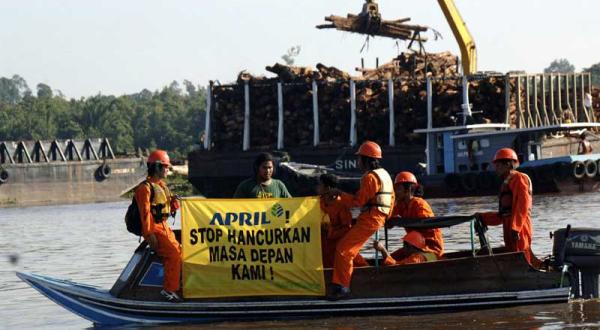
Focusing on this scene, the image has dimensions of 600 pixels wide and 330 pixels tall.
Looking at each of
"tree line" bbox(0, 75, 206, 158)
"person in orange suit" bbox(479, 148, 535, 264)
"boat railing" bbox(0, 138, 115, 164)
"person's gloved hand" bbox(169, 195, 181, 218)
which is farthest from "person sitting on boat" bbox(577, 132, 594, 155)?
"tree line" bbox(0, 75, 206, 158)

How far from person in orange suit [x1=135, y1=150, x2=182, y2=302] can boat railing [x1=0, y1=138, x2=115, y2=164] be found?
46402mm

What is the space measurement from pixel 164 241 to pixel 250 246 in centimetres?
79

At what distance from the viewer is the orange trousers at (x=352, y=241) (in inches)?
473

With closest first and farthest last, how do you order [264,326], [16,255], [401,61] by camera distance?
[264,326], [16,255], [401,61]

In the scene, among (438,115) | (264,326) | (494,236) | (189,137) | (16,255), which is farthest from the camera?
(189,137)

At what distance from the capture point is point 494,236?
2081 centimetres

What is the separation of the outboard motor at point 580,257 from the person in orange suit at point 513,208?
32cm

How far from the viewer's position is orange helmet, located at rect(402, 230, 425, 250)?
1264 cm

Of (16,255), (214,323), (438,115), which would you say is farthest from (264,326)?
(438,115)

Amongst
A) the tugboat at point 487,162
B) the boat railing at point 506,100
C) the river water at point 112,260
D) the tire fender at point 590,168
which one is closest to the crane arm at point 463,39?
the boat railing at point 506,100

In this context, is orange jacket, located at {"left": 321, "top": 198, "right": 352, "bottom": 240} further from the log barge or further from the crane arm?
the crane arm

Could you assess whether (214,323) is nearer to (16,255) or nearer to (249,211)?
(249,211)

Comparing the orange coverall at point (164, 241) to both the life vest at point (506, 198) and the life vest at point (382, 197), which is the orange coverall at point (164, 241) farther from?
the life vest at point (506, 198)

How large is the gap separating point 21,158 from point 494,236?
41.0 metres
